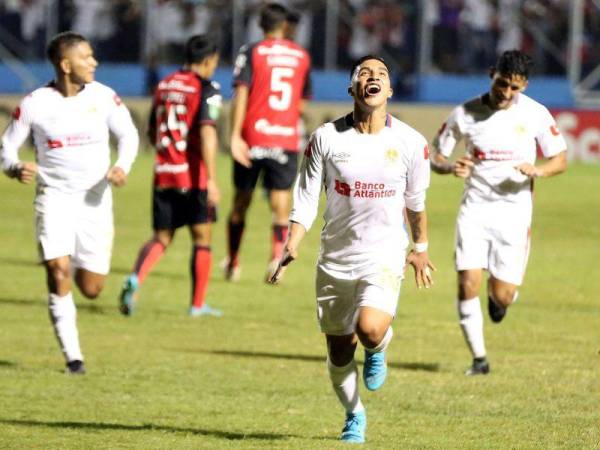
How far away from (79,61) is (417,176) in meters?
3.16

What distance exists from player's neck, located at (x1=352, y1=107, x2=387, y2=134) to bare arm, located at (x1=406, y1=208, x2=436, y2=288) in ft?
1.60

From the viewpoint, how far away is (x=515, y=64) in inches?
410

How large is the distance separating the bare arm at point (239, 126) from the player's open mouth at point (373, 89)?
7.64 meters

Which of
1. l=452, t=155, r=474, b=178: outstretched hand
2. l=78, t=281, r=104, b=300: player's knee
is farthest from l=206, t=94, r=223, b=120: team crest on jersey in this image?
l=452, t=155, r=474, b=178: outstretched hand

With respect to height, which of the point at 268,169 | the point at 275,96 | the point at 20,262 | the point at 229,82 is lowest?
the point at 229,82

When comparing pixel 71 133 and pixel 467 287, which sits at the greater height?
pixel 71 133

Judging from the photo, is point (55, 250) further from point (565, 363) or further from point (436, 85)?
point (436, 85)

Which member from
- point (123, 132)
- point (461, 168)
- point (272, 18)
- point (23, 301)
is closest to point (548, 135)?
point (461, 168)

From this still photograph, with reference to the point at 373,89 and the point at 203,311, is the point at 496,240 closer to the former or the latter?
the point at 373,89

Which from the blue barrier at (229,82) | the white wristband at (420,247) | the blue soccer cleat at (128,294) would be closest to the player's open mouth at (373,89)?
the white wristband at (420,247)

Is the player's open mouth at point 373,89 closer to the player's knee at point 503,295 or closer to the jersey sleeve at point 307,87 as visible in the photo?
the player's knee at point 503,295

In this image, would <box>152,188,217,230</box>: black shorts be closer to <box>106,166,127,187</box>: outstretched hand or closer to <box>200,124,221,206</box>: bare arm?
<box>200,124,221,206</box>: bare arm

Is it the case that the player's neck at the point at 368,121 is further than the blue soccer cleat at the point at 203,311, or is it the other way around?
the blue soccer cleat at the point at 203,311

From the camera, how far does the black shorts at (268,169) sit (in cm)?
1594
